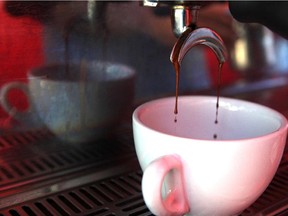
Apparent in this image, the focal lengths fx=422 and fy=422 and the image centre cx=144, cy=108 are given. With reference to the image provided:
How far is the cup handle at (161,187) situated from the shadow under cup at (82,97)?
0.17 m

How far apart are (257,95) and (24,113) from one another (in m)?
0.35

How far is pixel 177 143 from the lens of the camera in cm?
30

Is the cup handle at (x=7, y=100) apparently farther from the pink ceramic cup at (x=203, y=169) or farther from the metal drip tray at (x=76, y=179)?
the pink ceramic cup at (x=203, y=169)

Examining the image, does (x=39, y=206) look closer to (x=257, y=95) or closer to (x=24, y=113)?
(x=24, y=113)

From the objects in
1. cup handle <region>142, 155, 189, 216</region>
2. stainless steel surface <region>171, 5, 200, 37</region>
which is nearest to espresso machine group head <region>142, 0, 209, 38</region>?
stainless steel surface <region>171, 5, 200, 37</region>

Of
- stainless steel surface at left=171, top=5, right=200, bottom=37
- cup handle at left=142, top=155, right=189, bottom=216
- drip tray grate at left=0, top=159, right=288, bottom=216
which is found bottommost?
drip tray grate at left=0, top=159, right=288, bottom=216

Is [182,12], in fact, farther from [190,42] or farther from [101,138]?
[101,138]

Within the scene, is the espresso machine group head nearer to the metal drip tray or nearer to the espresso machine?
the espresso machine

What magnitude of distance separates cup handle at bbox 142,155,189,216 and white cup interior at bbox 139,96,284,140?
7 centimetres

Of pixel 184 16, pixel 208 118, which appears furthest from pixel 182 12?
pixel 208 118

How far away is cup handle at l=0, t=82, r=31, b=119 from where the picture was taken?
40 cm

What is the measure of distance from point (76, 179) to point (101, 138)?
0.07 meters

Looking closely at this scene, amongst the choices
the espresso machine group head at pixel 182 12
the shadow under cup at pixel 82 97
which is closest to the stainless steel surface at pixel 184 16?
the espresso machine group head at pixel 182 12

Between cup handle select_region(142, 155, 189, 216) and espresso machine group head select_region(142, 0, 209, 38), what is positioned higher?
espresso machine group head select_region(142, 0, 209, 38)
